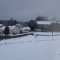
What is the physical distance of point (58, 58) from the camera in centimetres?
752

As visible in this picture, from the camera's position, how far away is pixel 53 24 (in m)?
35.8

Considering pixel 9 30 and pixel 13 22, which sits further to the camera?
pixel 13 22

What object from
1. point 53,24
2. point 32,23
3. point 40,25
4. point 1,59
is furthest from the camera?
point 40,25

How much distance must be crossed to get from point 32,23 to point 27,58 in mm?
24967

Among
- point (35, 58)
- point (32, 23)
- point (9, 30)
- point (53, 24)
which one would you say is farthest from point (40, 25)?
point (35, 58)

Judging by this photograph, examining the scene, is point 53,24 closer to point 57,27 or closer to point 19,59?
point 57,27

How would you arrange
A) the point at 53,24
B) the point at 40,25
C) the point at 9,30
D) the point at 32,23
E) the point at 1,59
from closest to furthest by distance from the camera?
the point at 1,59 < the point at 9,30 < the point at 32,23 < the point at 53,24 < the point at 40,25

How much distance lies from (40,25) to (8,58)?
103 feet

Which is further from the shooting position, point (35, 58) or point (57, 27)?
point (57, 27)

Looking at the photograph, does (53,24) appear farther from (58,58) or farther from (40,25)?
(58,58)

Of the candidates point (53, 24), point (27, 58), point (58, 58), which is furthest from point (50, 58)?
point (53, 24)

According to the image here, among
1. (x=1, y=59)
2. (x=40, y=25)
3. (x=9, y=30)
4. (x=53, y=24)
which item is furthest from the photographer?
(x=40, y=25)

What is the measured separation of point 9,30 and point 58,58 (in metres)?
18.0

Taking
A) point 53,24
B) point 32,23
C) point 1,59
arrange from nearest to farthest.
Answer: point 1,59, point 32,23, point 53,24
